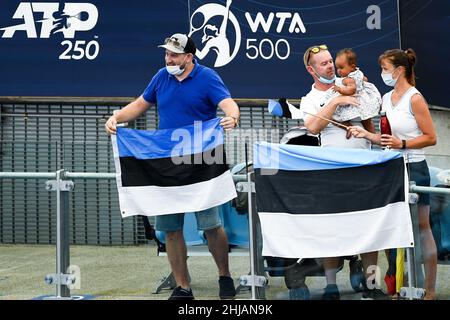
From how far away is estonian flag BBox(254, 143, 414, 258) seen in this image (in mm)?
7016

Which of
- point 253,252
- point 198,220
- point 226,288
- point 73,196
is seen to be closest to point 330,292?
point 253,252

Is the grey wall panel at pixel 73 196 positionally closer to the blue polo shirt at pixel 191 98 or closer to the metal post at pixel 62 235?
the metal post at pixel 62 235

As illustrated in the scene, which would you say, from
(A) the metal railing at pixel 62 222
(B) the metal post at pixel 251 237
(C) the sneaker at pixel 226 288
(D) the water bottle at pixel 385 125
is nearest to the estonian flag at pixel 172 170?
(B) the metal post at pixel 251 237

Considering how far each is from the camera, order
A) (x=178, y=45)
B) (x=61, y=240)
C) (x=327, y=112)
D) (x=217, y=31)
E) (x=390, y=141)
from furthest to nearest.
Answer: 1. (x=217, y=31)
2. (x=61, y=240)
3. (x=178, y=45)
4. (x=327, y=112)
5. (x=390, y=141)

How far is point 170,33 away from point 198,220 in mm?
4056

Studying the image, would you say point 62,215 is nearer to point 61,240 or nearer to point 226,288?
point 61,240

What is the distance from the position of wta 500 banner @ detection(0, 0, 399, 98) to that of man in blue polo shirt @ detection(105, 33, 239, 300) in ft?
11.3

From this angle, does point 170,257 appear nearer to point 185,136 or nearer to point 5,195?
point 185,136

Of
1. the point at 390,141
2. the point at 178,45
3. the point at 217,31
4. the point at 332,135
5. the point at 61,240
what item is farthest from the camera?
the point at 217,31

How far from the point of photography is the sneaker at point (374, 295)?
23.4ft

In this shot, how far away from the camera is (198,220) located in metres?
7.48

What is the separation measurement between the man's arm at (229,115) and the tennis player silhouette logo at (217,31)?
3.63 metres
